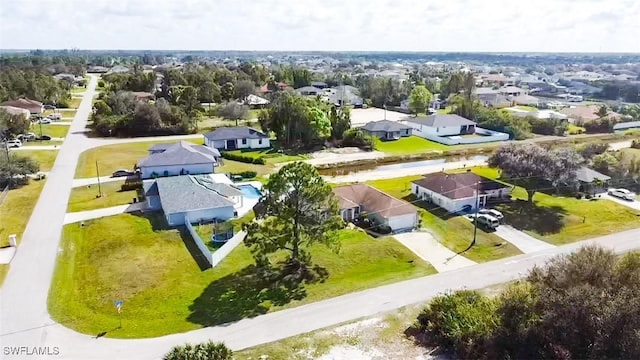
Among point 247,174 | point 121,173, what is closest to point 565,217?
point 247,174

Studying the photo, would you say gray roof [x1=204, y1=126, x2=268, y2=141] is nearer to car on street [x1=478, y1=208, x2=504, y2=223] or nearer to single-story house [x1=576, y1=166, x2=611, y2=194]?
car on street [x1=478, y1=208, x2=504, y2=223]

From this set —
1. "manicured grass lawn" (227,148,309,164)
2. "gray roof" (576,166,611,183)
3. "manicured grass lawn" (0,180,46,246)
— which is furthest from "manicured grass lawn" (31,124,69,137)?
"gray roof" (576,166,611,183)

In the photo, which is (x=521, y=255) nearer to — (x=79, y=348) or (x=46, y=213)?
(x=79, y=348)

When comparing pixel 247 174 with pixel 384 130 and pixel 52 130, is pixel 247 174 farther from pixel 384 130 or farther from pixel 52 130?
pixel 52 130

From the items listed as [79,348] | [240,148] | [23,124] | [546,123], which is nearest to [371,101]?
[546,123]

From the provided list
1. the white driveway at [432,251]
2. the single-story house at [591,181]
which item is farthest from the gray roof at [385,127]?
→ the white driveway at [432,251]

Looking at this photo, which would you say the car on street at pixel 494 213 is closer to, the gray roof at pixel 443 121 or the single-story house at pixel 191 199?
the single-story house at pixel 191 199
